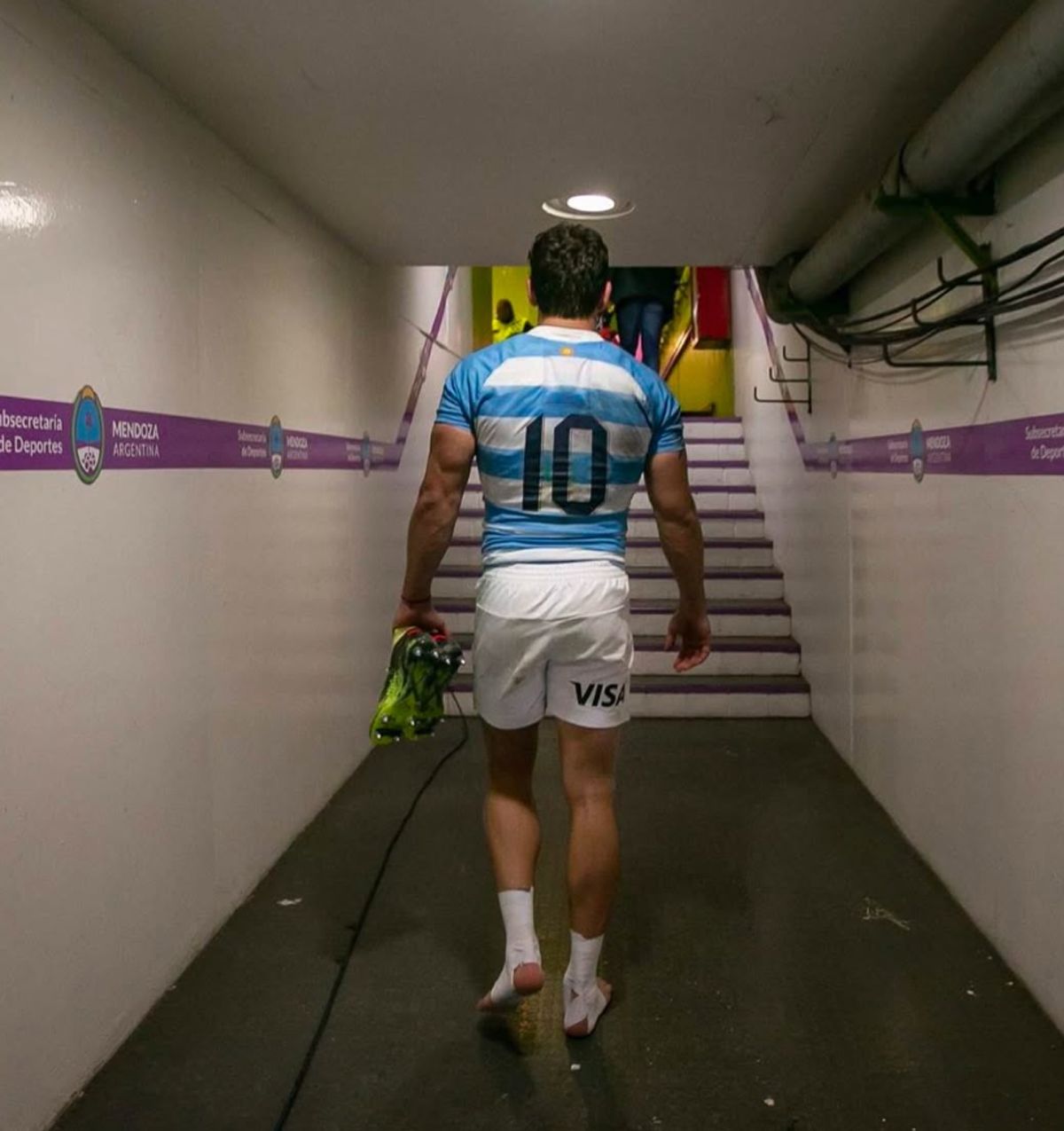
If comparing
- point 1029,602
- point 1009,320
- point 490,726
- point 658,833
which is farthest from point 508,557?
point 658,833

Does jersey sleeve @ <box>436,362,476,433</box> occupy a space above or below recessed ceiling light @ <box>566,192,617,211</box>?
below

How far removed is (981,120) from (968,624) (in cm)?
119

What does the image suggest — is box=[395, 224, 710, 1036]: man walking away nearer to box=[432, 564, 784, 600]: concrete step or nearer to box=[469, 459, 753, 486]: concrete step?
box=[432, 564, 784, 600]: concrete step

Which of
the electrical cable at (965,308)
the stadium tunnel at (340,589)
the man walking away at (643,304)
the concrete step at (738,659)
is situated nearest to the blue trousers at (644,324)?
the man walking away at (643,304)

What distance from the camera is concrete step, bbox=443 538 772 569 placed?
18.4 feet

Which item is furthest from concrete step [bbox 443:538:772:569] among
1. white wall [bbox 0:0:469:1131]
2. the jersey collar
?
the jersey collar

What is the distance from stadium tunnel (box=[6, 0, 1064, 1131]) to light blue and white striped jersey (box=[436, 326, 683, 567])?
66cm

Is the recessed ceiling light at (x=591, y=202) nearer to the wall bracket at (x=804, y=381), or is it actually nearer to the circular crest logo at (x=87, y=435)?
the wall bracket at (x=804, y=381)

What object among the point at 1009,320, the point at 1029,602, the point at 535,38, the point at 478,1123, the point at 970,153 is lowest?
the point at 478,1123

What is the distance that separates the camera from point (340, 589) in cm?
370

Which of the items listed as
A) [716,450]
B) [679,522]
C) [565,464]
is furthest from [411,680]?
[716,450]

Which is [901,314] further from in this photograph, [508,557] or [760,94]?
[508,557]

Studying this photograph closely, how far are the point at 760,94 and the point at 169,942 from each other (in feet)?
7.88

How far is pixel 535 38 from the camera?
197cm
